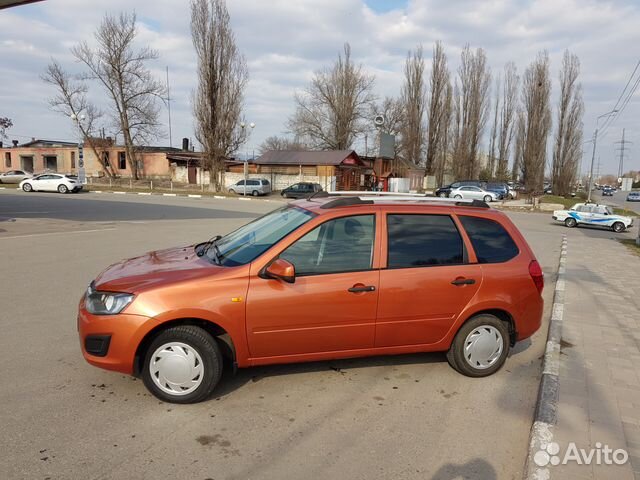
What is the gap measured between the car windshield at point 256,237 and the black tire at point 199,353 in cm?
62

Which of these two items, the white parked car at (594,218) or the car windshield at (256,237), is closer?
the car windshield at (256,237)

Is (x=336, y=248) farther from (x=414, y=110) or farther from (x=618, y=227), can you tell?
(x=414, y=110)

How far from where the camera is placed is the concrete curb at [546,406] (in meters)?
2.86

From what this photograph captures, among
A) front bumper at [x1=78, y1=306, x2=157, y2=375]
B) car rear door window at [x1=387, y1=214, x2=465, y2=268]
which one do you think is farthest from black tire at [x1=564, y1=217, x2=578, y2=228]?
front bumper at [x1=78, y1=306, x2=157, y2=375]

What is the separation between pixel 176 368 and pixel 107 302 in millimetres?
735

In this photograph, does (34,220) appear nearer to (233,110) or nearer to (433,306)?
(433,306)

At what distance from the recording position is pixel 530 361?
476 centimetres

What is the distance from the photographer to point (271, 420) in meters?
3.38

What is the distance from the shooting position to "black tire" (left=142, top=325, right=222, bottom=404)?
3.42 metres

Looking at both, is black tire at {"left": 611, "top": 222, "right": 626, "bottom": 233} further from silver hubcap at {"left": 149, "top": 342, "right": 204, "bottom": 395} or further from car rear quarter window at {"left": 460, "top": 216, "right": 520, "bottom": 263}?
silver hubcap at {"left": 149, "top": 342, "right": 204, "bottom": 395}

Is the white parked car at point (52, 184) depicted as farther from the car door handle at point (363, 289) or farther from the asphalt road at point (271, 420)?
the car door handle at point (363, 289)

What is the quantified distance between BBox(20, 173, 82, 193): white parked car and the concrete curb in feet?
118

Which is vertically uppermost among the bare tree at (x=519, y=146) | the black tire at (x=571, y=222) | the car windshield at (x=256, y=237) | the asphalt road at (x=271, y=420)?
the bare tree at (x=519, y=146)

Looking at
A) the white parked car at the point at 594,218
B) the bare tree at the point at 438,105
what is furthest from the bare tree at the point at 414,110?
the white parked car at the point at 594,218
